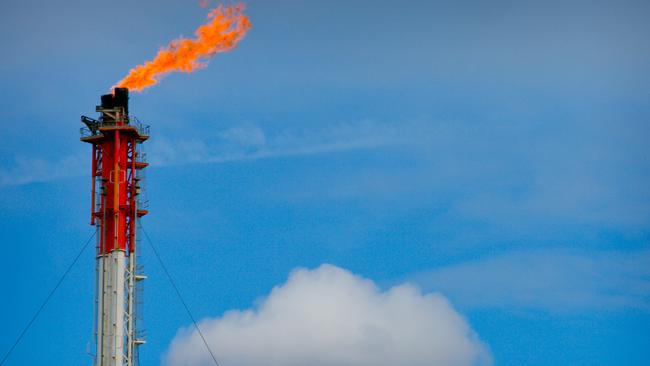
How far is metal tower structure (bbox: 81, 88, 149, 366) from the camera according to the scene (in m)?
145

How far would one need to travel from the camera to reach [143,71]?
151375mm

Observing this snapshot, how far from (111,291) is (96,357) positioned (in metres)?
6.21

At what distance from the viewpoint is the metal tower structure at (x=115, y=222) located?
145m

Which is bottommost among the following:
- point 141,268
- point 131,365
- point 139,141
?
point 131,365

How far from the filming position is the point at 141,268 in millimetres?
148000

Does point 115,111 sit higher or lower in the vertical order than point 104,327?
higher

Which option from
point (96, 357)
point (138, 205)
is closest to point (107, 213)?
point (138, 205)

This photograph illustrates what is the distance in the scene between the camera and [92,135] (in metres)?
150

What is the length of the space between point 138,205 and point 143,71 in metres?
13.0

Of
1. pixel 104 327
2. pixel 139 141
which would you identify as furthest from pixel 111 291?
pixel 139 141

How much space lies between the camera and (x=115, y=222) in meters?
147

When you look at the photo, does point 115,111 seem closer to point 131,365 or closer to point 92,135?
point 92,135

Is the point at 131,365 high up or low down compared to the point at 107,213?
down

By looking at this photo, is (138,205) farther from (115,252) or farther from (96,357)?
(96,357)
